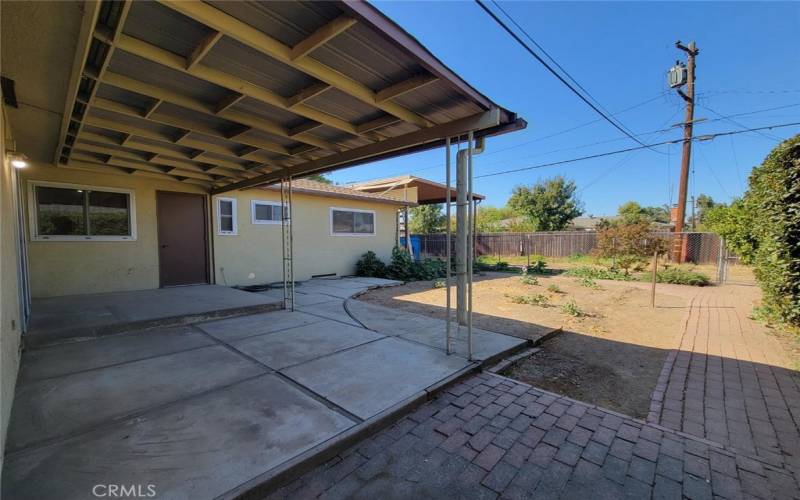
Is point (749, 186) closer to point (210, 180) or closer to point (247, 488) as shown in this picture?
point (247, 488)

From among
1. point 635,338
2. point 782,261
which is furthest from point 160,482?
point 782,261

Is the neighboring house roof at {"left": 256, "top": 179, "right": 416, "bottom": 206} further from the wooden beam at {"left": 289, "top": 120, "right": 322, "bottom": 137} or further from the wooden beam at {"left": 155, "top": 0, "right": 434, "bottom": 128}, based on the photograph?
the wooden beam at {"left": 155, "top": 0, "right": 434, "bottom": 128}

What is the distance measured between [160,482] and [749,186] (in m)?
9.88

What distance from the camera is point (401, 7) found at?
16.6ft

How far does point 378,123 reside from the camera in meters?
3.71

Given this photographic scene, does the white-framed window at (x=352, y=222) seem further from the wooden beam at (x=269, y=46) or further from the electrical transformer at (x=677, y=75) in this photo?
the electrical transformer at (x=677, y=75)

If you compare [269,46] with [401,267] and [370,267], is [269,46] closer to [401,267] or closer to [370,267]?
[370,267]

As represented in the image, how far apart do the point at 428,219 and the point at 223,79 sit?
25.5 meters

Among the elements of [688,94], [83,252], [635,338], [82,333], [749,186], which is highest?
[688,94]

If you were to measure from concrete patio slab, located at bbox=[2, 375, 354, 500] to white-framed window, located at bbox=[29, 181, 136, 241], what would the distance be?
5937mm

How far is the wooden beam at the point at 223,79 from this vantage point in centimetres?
238

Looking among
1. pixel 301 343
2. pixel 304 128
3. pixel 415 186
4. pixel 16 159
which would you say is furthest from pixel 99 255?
pixel 415 186

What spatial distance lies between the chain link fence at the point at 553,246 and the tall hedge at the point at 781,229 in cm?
916

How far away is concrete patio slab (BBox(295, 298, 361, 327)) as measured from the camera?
203 inches
